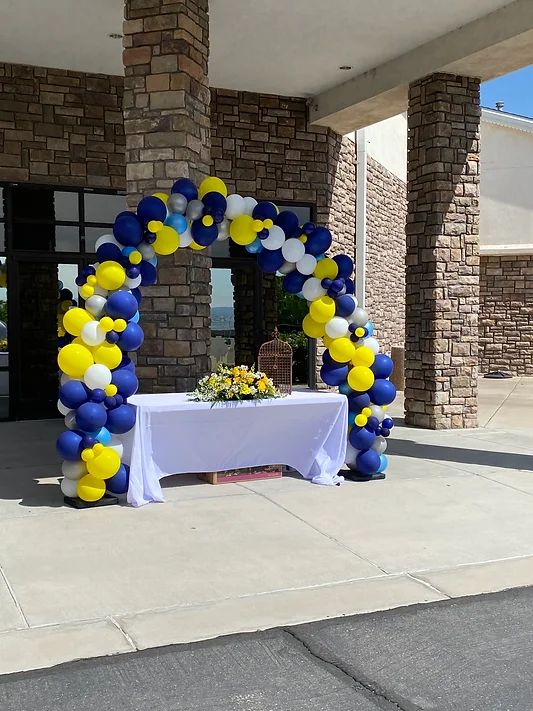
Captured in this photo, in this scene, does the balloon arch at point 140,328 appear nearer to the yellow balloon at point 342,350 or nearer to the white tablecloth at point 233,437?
the yellow balloon at point 342,350

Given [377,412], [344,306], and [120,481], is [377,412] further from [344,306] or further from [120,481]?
[120,481]

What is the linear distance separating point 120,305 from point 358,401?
2.45 m

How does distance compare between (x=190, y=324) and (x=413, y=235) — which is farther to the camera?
(x=413, y=235)

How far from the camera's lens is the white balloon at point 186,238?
6.66 m

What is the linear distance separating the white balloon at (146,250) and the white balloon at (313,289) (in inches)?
59.4

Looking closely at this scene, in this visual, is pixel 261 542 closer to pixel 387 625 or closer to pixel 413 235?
pixel 387 625

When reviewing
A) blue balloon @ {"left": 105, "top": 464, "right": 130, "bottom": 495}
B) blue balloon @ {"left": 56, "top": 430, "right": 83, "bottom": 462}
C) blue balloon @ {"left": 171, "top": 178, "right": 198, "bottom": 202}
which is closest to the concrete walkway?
blue balloon @ {"left": 105, "top": 464, "right": 130, "bottom": 495}

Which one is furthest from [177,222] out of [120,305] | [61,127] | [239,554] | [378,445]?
[61,127]

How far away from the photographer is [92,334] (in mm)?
6027

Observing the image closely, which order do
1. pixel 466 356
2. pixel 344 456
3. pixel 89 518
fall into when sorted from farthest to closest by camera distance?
pixel 466 356, pixel 344 456, pixel 89 518

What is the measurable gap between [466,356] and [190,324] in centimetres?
446

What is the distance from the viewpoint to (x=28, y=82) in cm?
1036

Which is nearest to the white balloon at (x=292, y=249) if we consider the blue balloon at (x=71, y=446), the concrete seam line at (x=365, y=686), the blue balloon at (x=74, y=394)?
the blue balloon at (x=74, y=394)

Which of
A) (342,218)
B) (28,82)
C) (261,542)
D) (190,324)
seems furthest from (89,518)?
(342,218)
